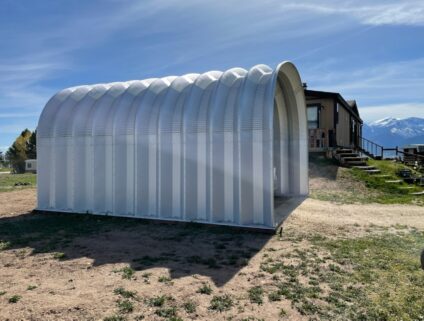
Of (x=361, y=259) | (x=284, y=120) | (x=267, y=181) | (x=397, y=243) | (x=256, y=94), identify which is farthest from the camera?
(x=284, y=120)

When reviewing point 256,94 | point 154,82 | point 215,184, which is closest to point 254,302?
point 215,184

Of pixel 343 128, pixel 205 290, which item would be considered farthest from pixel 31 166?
pixel 205 290

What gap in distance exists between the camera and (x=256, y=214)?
10141mm

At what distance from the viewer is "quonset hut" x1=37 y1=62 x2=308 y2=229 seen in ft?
33.7

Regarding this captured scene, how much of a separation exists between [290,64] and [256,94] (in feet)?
12.3

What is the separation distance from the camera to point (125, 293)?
19.3 feet

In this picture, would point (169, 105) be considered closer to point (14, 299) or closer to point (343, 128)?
point (14, 299)

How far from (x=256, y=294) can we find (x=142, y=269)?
2.57 meters

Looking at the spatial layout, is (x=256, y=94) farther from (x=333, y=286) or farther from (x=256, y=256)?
(x=333, y=286)

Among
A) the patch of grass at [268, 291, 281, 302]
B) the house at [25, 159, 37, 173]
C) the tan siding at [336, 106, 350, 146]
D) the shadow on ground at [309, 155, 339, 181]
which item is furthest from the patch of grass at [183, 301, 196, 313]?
the house at [25, 159, 37, 173]

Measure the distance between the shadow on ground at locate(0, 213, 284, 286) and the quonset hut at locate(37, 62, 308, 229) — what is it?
26.6 inches

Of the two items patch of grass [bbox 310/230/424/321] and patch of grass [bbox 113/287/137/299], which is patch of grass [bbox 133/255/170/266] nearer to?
patch of grass [bbox 113/287/137/299]

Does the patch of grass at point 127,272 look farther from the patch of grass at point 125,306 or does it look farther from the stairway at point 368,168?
the stairway at point 368,168

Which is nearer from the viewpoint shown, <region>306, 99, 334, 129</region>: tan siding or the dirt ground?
the dirt ground
